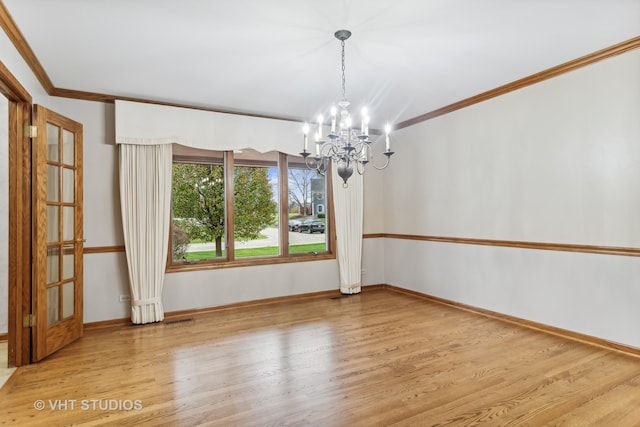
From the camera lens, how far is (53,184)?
3385 mm

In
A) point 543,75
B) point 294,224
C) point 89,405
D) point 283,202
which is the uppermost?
point 543,75

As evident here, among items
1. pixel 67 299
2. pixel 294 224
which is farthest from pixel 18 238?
pixel 294 224

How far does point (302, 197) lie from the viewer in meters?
5.48

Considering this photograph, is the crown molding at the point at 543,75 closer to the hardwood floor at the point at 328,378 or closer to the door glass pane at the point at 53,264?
the hardwood floor at the point at 328,378

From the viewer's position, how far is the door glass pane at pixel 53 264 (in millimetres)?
3285

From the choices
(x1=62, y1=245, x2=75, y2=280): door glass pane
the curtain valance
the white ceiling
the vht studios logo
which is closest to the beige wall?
the curtain valance

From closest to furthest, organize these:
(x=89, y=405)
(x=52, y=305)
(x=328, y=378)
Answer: (x=89, y=405), (x=328, y=378), (x=52, y=305)

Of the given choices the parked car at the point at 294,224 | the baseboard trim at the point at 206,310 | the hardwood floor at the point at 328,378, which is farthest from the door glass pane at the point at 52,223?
the parked car at the point at 294,224

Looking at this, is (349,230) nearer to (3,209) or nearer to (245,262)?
(245,262)

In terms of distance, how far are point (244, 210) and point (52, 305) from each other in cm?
239

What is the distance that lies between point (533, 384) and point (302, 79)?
3371 millimetres

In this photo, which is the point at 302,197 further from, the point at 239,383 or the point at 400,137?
the point at 239,383

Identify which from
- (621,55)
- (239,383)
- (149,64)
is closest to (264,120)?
(149,64)

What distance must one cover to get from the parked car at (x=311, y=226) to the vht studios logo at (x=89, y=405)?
335 cm
